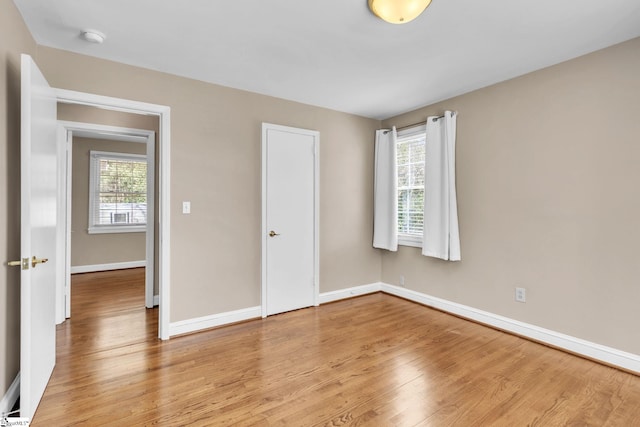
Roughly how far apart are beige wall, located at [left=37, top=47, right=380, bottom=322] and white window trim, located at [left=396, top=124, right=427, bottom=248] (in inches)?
41.2

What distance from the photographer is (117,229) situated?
6152 mm

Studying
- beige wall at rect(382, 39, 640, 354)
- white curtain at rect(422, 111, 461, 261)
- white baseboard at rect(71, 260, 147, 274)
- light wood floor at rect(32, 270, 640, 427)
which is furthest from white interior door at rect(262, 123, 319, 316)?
white baseboard at rect(71, 260, 147, 274)

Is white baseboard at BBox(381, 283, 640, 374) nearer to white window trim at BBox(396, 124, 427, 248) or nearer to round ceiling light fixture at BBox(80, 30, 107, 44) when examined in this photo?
white window trim at BBox(396, 124, 427, 248)

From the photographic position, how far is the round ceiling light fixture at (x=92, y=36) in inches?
89.0

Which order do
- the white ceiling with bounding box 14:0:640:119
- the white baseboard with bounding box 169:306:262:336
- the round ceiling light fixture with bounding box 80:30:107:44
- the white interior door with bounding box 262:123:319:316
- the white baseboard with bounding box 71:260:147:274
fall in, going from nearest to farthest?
1. the white ceiling with bounding box 14:0:640:119
2. the round ceiling light fixture with bounding box 80:30:107:44
3. the white baseboard with bounding box 169:306:262:336
4. the white interior door with bounding box 262:123:319:316
5. the white baseboard with bounding box 71:260:147:274

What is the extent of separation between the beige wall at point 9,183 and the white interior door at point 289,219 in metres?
1.99

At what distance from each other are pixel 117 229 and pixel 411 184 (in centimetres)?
566

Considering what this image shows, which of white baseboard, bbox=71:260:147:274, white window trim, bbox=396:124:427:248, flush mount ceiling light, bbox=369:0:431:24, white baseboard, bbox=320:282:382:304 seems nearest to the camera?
flush mount ceiling light, bbox=369:0:431:24

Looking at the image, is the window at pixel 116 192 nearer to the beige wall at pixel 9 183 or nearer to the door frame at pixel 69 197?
the door frame at pixel 69 197

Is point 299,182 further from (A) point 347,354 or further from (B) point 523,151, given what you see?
(B) point 523,151

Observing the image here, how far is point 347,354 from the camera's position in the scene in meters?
2.63

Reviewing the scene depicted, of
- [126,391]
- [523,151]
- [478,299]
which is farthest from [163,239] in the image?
[523,151]

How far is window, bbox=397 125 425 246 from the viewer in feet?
13.1

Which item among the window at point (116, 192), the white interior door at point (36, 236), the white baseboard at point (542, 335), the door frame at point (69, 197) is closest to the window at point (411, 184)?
the white baseboard at point (542, 335)
